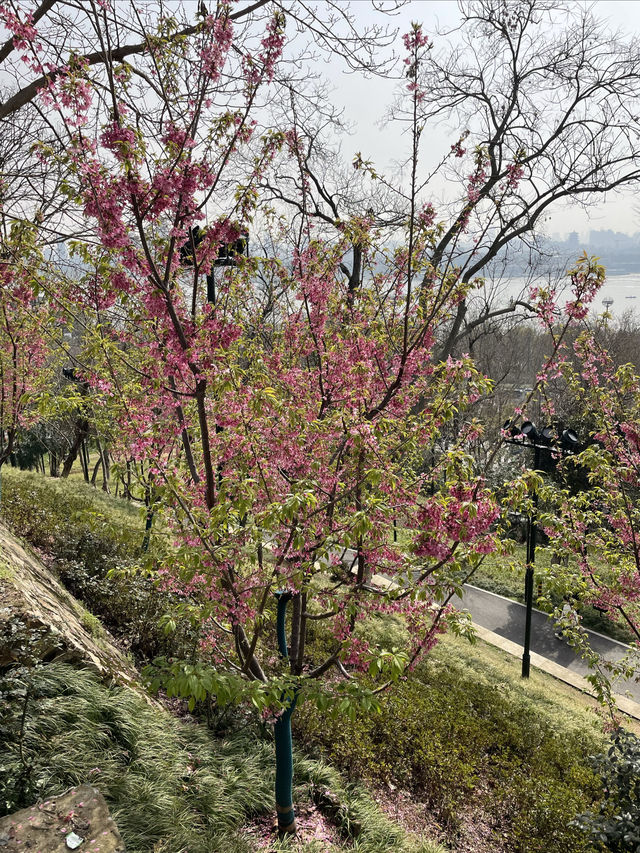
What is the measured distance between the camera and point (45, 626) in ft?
12.1

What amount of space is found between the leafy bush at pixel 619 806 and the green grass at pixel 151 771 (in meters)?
1.29

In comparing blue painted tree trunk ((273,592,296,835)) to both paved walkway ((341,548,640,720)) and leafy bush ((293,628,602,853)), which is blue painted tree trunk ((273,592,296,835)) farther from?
paved walkway ((341,548,640,720))

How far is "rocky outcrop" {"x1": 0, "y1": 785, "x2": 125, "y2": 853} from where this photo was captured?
97.7 inches

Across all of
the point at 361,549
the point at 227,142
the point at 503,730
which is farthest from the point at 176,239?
the point at 503,730

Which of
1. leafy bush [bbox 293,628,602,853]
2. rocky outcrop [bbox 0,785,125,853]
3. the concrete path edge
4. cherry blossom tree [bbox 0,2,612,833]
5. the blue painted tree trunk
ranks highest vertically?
cherry blossom tree [bbox 0,2,612,833]

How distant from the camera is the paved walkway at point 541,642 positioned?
10.1 metres

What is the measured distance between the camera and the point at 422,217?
460 centimetres

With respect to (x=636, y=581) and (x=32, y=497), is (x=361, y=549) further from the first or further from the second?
(x=32, y=497)

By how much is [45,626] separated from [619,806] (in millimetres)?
4794

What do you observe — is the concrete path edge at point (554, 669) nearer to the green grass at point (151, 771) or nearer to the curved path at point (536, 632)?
the curved path at point (536, 632)

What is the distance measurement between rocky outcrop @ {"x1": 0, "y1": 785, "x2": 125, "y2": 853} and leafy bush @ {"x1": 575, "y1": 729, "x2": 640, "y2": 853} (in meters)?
3.57

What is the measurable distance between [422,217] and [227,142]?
205 cm

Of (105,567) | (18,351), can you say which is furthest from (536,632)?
(18,351)

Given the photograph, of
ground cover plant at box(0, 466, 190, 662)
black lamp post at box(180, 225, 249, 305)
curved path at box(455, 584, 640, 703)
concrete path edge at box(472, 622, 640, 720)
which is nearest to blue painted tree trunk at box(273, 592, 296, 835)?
ground cover plant at box(0, 466, 190, 662)
